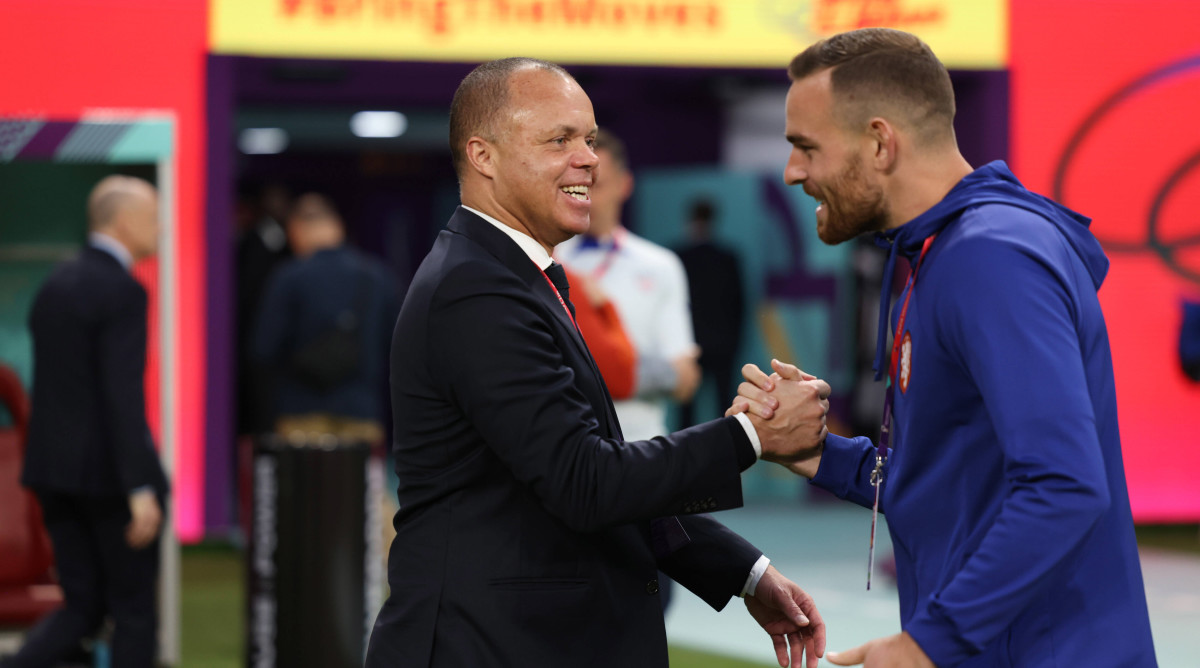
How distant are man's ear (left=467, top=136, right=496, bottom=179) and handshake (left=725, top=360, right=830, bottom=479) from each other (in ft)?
1.79

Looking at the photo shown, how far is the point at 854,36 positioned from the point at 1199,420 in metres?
7.97

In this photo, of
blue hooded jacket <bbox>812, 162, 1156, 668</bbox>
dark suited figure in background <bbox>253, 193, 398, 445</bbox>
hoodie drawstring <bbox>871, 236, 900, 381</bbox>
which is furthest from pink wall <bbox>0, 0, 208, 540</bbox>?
blue hooded jacket <bbox>812, 162, 1156, 668</bbox>

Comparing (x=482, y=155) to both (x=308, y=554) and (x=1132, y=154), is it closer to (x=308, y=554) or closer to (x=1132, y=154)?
(x=308, y=554)

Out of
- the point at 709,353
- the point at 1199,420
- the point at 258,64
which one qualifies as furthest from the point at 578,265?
the point at 1199,420

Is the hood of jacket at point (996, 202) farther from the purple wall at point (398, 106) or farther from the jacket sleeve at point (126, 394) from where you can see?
the purple wall at point (398, 106)

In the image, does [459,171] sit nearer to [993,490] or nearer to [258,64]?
[993,490]

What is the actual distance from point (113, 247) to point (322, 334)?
8.01 ft

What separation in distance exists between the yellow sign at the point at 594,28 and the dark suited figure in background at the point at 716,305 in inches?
69.2

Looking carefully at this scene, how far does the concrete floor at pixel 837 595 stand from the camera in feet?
19.4

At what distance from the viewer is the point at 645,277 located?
4910mm

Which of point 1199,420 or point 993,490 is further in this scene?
point 1199,420

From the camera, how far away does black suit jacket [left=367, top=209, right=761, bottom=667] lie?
2.13 metres

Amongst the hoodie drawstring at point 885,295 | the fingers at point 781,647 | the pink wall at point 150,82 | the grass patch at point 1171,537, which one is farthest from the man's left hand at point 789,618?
the grass patch at point 1171,537

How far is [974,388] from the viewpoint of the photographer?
193 centimetres
